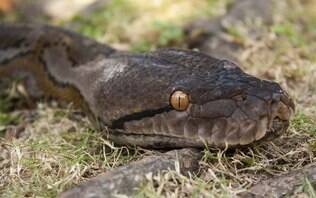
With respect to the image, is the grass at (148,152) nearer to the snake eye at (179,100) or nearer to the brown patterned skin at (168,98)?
the brown patterned skin at (168,98)

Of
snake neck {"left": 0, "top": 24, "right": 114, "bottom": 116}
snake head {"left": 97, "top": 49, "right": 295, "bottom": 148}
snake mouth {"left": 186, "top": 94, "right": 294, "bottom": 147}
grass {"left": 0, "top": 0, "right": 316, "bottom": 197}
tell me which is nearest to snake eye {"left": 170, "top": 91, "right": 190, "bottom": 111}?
snake head {"left": 97, "top": 49, "right": 295, "bottom": 148}

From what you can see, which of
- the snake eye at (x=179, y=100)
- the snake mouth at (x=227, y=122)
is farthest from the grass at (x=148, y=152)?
the snake eye at (x=179, y=100)

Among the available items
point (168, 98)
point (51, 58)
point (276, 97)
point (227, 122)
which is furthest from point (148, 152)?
point (51, 58)

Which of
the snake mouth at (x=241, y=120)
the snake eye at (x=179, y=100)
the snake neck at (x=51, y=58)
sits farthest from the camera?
the snake neck at (x=51, y=58)

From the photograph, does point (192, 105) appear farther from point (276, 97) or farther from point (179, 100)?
point (276, 97)

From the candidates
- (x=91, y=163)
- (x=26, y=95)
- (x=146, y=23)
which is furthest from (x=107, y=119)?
(x=146, y=23)

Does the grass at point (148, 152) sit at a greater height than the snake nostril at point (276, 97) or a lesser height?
lesser

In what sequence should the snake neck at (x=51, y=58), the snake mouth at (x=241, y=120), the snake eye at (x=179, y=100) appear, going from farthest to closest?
the snake neck at (x=51, y=58), the snake eye at (x=179, y=100), the snake mouth at (x=241, y=120)
